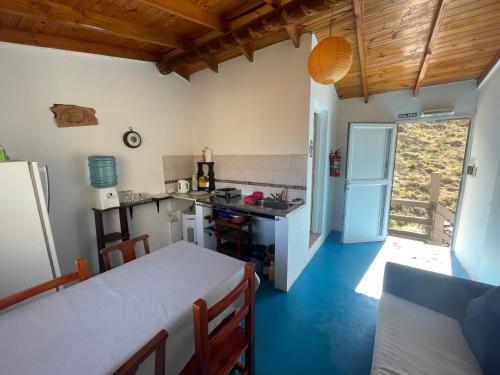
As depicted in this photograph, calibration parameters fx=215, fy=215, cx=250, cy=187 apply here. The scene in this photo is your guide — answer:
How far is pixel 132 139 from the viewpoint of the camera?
107 inches

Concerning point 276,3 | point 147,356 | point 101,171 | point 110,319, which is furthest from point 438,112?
point 101,171

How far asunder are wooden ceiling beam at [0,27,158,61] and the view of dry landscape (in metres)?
6.12

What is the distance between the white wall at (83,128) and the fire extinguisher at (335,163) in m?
2.47

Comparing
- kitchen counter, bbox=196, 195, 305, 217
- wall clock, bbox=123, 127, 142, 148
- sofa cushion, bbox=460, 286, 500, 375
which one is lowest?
sofa cushion, bbox=460, 286, 500, 375

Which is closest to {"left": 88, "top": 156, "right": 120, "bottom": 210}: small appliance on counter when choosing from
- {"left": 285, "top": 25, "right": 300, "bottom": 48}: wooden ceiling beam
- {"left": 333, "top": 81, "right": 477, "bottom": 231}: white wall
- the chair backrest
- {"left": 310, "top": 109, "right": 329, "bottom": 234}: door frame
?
the chair backrest

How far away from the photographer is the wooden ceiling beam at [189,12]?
171 centimetres

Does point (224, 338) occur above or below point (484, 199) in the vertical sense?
below

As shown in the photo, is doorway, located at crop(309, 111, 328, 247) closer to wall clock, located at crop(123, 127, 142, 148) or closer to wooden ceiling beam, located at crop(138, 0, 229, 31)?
wooden ceiling beam, located at crop(138, 0, 229, 31)

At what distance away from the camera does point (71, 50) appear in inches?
85.8

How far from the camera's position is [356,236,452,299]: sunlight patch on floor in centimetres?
238

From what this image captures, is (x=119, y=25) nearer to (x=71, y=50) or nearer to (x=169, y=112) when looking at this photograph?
(x=71, y=50)

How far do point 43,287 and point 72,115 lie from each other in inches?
72.8

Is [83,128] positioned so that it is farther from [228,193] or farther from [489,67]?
[489,67]

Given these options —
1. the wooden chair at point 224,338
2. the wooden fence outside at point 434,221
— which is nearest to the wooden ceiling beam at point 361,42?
the wooden fence outside at point 434,221
